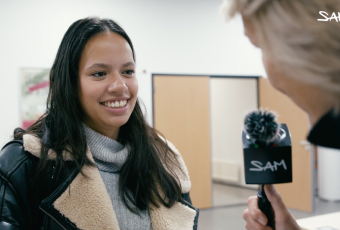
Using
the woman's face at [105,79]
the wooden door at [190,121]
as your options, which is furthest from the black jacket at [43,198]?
the wooden door at [190,121]

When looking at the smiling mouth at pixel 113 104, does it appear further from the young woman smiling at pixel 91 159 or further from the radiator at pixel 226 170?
the radiator at pixel 226 170

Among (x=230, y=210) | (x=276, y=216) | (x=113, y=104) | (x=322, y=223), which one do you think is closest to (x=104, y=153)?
(x=113, y=104)

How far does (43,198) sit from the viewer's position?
120cm

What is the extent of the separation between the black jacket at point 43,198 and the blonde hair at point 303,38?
2.94ft

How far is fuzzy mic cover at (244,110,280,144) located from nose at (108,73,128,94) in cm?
63

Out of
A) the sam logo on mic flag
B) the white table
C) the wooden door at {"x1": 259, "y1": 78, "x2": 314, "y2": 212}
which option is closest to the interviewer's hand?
the sam logo on mic flag

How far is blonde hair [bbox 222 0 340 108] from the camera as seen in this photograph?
21.6 inches

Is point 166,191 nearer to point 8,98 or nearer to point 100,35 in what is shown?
point 100,35

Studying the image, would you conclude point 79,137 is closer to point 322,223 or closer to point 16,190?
point 16,190

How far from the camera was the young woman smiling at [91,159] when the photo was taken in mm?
1175

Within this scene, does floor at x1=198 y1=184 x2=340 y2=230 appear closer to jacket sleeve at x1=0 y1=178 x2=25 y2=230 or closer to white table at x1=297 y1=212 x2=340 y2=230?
white table at x1=297 y1=212 x2=340 y2=230

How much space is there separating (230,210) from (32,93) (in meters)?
3.21

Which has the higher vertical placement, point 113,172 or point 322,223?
point 113,172

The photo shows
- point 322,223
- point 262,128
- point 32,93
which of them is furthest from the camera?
point 32,93
